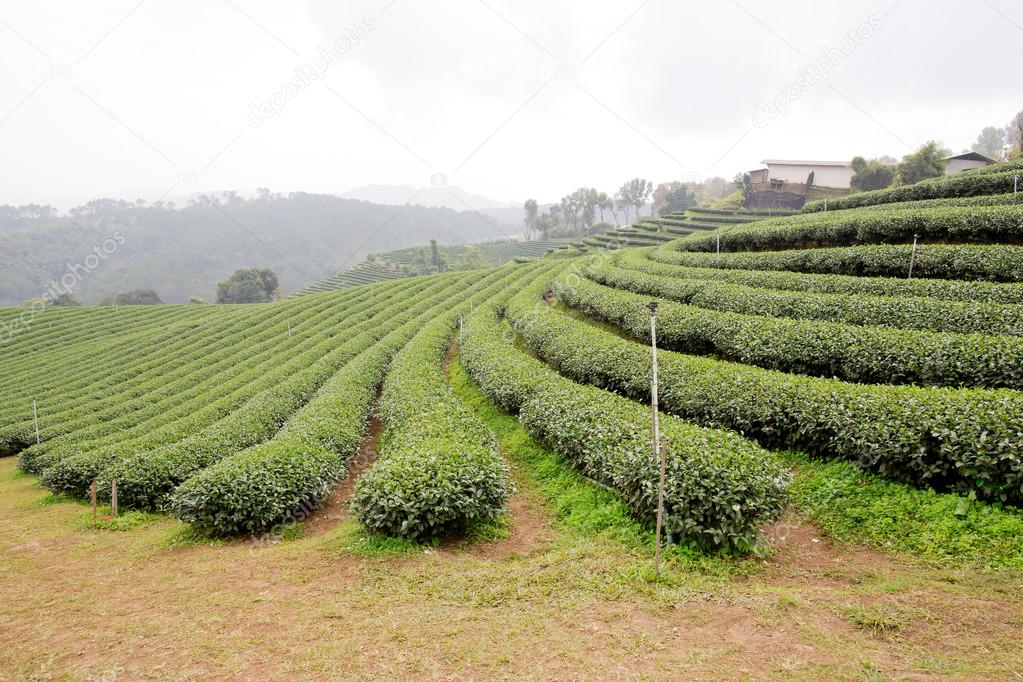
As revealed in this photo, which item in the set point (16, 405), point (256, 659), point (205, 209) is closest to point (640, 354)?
point (256, 659)

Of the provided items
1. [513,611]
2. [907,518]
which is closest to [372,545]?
[513,611]

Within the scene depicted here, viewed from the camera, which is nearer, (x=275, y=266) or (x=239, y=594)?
(x=239, y=594)

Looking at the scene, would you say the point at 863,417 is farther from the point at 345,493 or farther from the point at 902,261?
the point at 902,261

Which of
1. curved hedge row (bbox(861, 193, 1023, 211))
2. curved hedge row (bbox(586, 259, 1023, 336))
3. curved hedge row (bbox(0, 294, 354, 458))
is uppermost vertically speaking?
curved hedge row (bbox(861, 193, 1023, 211))

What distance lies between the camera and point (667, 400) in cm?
1098

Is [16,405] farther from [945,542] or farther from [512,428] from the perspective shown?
[945,542]

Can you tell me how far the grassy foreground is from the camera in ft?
14.5

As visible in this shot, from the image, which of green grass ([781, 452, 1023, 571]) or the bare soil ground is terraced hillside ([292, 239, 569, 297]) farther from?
the bare soil ground

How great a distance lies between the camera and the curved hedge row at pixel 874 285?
12.2m

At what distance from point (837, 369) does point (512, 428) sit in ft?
23.7

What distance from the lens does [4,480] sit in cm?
1748

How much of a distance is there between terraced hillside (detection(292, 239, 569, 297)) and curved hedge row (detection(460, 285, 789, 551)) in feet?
234

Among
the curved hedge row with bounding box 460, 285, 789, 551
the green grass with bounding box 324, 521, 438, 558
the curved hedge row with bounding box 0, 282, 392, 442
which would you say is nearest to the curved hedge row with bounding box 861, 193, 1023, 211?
the curved hedge row with bounding box 460, 285, 789, 551

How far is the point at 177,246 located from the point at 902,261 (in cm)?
17372
